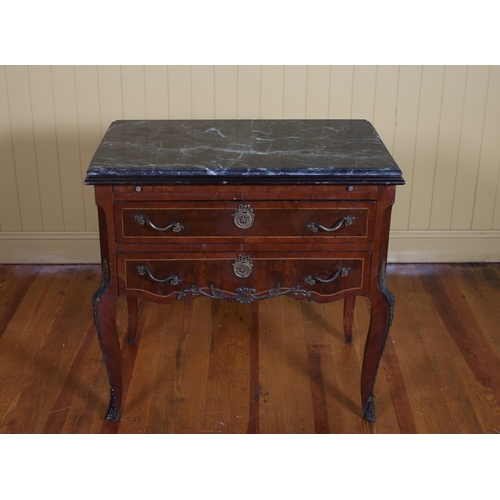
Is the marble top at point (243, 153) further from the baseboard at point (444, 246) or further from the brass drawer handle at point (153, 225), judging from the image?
the baseboard at point (444, 246)

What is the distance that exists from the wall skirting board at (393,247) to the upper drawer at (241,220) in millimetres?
1443

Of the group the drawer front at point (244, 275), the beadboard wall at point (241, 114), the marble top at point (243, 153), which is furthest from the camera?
the beadboard wall at point (241, 114)

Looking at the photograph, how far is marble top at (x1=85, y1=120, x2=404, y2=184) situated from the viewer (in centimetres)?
254

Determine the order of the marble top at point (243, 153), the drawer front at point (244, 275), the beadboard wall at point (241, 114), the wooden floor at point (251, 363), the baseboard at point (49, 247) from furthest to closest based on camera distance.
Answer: the baseboard at point (49, 247)
the beadboard wall at point (241, 114)
the wooden floor at point (251, 363)
the drawer front at point (244, 275)
the marble top at point (243, 153)

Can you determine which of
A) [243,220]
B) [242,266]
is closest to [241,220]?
[243,220]

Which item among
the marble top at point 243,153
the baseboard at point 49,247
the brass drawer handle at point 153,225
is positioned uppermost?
the marble top at point 243,153

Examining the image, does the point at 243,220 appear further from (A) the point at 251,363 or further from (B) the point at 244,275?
(A) the point at 251,363

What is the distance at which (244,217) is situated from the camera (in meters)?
2.59

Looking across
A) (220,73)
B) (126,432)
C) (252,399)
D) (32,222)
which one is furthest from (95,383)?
(220,73)

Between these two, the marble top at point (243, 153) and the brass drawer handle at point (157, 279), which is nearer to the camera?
the marble top at point (243, 153)

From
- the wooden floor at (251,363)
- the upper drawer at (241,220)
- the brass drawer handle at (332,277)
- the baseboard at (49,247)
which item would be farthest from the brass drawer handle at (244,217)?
the baseboard at (49,247)

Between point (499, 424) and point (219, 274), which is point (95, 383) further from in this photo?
point (499, 424)

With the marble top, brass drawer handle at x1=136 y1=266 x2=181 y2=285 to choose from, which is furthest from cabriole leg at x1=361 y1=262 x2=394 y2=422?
brass drawer handle at x1=136 y1=266 x2=181 y2=285

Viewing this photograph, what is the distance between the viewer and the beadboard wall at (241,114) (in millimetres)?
3697
